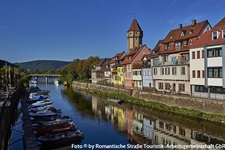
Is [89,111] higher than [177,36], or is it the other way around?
[177,36]

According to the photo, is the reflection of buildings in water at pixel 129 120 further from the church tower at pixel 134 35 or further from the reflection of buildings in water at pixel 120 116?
the church tower at pixel 134 35

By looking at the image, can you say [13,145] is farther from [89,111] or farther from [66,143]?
[89,111]

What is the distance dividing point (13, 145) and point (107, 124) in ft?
40.3

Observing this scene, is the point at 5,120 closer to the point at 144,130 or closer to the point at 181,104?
the point at 144,130

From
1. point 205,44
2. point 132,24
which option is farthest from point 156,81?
point 132,24

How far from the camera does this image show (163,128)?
29203 millimetres

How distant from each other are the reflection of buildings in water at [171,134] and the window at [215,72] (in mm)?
8560

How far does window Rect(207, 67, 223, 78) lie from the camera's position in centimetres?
3100

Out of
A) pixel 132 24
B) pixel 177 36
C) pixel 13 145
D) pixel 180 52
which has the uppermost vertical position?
pixel 132 24

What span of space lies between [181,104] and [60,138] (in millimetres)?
20021

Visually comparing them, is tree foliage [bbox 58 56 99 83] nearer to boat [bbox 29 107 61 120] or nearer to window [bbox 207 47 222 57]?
boat [bbox 29 107 61 120]

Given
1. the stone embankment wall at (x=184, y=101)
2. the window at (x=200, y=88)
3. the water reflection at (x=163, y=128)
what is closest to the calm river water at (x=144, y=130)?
the water reflection at (x=163, y=128)

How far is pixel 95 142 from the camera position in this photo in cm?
2447

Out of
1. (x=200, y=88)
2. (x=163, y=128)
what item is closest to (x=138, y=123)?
(x=163, y=128)
